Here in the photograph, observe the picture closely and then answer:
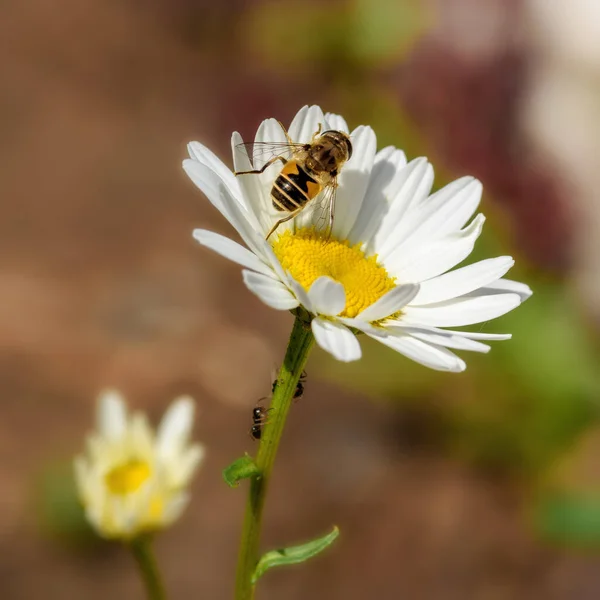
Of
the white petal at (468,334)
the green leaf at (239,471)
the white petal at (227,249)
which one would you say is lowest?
the green leaf at (239,471)

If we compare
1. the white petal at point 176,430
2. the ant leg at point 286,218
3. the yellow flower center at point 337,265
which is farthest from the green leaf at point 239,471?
the white petal at point 176,430

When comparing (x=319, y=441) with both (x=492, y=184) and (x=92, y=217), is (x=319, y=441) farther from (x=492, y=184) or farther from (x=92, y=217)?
(x=92, y=217)

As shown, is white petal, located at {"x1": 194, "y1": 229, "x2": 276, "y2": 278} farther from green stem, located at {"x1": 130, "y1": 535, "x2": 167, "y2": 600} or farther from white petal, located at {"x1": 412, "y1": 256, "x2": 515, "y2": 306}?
green stem, located at {"x1": 130, "y1": 535, "x2": 167, "y2": 600}

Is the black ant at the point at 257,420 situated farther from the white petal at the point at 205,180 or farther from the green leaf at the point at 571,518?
the green leaf at the point at 571,518

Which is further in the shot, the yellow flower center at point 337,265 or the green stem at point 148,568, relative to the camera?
the green stem at point 148,568

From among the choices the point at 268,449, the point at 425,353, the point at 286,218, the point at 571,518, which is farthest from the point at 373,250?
the point at 571,518

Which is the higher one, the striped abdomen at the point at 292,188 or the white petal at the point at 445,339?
the striped abdomen at the point at 292,188
